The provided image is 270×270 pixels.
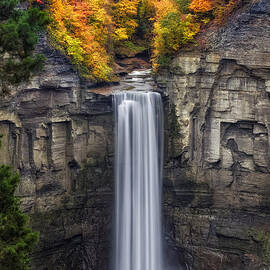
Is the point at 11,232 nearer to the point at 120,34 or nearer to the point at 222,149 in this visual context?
the point at 222,149

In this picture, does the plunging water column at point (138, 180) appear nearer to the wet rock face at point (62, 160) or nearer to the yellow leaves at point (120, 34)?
the wet rock face at point (62, 160)

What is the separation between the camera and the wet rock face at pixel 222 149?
27422mm

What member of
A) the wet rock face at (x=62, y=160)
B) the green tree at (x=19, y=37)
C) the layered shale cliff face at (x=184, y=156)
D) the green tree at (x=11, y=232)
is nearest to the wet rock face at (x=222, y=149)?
the layered shale cliff face at (x=184, y=156)

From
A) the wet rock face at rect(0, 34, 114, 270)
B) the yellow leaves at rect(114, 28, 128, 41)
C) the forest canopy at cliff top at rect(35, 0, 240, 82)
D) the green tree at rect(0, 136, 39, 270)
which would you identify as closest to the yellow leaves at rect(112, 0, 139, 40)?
the yellow leaves at rect(114, 28, 128, 41)

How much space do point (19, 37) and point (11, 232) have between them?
6.09 m

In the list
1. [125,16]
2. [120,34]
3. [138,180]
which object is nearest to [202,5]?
[120,34]

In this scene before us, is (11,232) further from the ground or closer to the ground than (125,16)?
closer to the ground

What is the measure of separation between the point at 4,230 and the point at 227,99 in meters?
17.7

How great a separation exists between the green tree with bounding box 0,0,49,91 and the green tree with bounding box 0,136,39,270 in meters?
3.12

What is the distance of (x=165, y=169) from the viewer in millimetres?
29641

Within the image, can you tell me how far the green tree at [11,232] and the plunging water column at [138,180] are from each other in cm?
1405

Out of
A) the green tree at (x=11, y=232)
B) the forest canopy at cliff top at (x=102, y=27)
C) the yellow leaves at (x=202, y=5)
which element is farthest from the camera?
the yellow leaves at (x=202, y=5)

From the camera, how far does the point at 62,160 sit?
2773 centimetres

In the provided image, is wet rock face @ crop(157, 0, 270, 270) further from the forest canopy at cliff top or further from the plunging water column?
the forest canopy at cliff top
